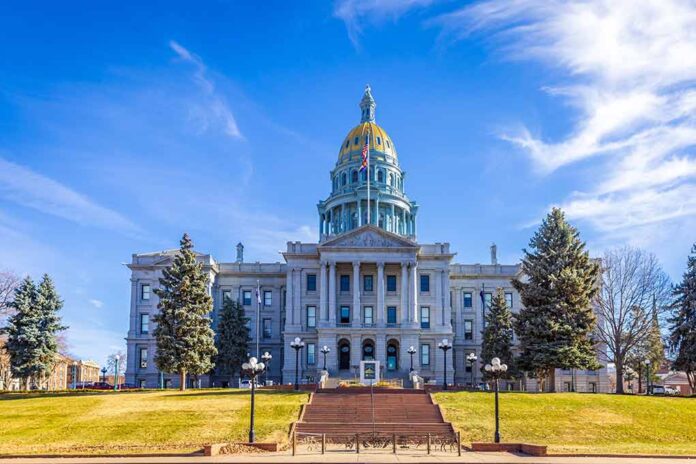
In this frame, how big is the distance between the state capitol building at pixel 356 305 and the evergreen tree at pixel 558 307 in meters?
15.1

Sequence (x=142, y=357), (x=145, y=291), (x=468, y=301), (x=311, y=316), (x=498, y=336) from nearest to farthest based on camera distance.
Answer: (x=498, y=336) < (x=311, y=316) < (x=142, y=357) < (x=145, y=291) < (x=468, y=301)

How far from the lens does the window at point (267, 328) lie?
252 ft

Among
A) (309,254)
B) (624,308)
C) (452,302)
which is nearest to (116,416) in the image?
(309,254)

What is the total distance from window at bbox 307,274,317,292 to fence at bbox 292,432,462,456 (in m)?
38.3

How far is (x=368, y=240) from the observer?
7006 cm

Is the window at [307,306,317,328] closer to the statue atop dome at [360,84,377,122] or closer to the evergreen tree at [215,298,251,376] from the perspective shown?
the evergreen tree at [215,298,251,376]

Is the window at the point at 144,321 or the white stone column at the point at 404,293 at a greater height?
the white stone column at the point at 404,293

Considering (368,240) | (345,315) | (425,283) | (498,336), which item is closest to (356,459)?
(498,336)

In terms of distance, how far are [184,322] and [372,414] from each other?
75.2 feet

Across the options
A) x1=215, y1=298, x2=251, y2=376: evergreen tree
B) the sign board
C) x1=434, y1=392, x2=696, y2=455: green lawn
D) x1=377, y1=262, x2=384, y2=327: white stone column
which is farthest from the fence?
x1=215, y1=298, x2=251, y2=376: evergreen tree

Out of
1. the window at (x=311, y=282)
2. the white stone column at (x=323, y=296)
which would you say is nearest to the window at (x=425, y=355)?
the white stone column at (x=323, y=296)

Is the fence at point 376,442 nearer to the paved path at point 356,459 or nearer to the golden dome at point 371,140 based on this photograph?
the paved path at point 356,459

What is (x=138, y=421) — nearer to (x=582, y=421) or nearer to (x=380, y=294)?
(x=582, y=421)

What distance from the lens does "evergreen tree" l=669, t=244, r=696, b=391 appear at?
165 ft
